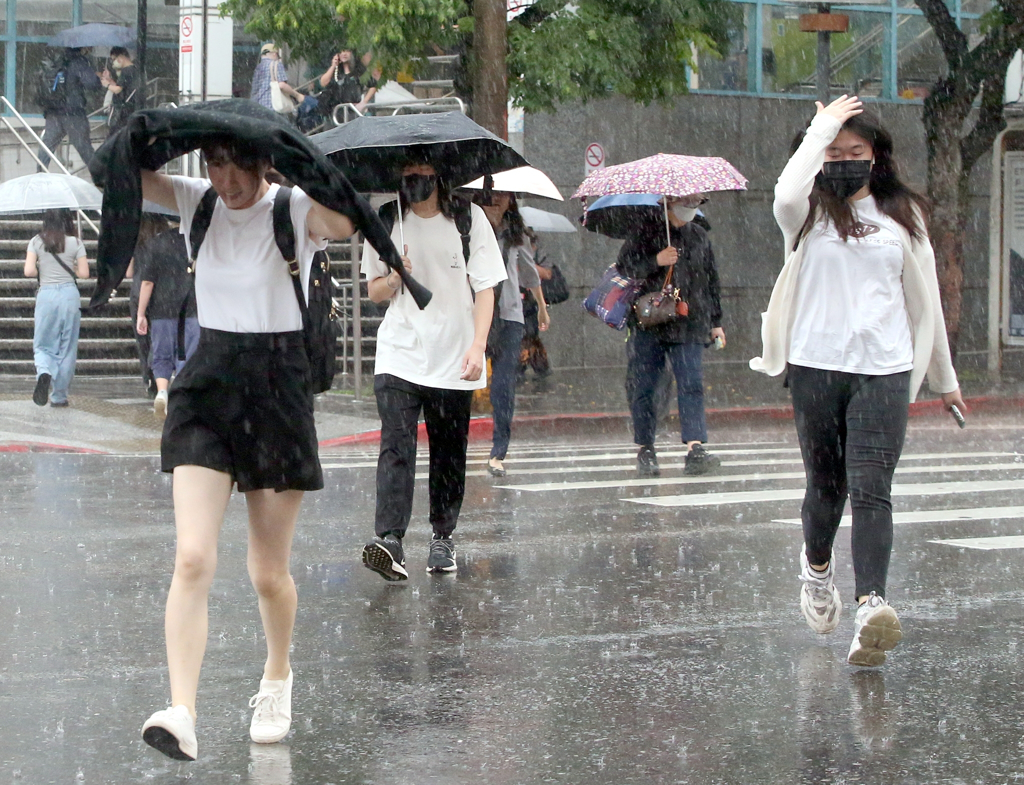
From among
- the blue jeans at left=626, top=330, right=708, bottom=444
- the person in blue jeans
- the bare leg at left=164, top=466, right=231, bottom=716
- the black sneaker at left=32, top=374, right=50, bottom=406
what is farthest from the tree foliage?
the bare leg at left=164, top=466, right=231, bottom=716

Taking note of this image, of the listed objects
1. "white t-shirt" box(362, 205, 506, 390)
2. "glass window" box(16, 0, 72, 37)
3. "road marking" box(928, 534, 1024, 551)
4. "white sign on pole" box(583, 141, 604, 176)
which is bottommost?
"road marking" box(928, 534, 1024, 551)

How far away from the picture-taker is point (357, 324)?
52.5ft

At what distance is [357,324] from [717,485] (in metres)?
6.15

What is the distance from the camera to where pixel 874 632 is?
541 cm

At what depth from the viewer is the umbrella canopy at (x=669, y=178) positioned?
10.9 metres

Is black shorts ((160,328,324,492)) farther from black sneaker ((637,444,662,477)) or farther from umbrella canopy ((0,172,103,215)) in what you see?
umbrella canopy ((0,172,103,215))

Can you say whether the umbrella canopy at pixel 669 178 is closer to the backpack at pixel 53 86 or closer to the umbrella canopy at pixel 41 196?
the umbrella canopy at pixel 41 196

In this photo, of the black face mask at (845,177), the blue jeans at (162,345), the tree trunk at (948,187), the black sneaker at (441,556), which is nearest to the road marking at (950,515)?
the black sneaker at (441,556)

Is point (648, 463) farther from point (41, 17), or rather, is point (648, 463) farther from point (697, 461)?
point (41, 17)

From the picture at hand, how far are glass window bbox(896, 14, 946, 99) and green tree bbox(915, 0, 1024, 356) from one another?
4870mm

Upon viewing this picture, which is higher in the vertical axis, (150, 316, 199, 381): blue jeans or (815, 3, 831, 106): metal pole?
(815, 3, 831, 106): metal pole

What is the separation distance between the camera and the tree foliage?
1562cm

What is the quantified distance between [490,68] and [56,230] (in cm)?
440

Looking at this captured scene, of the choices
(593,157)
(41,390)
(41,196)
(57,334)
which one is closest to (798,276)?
(41,390)
